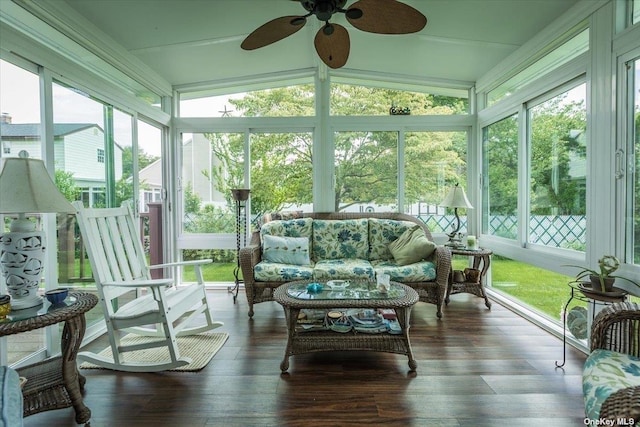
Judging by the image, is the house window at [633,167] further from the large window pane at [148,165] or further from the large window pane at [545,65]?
the large window pane at [148,165]

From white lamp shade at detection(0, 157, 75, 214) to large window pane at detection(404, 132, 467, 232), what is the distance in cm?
368

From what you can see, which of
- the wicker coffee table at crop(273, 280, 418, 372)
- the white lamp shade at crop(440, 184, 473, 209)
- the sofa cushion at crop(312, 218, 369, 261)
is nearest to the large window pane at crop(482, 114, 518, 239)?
the white lamp shade at crop(440, 184, 473, 209)

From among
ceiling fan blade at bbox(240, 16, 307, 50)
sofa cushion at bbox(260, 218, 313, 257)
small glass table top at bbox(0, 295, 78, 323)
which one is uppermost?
ceiling fan blade at bbox(240, 16, 307, 50)

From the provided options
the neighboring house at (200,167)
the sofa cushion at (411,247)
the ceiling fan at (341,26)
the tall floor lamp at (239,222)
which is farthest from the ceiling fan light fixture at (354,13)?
the neighboring house at (200,167)

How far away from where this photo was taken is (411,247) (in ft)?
11.2

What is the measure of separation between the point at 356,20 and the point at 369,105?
2567mm

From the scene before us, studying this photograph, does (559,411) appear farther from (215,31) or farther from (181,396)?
(215,31)

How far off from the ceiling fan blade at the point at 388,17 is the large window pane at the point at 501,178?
233 centimetres

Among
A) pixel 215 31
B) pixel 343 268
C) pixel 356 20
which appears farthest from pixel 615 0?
pixel 215 31

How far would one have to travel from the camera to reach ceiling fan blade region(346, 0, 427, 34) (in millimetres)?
1670

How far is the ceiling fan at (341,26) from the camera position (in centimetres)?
170

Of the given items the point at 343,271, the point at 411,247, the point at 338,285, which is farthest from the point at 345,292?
the point at 411,247

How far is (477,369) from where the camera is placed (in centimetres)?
218

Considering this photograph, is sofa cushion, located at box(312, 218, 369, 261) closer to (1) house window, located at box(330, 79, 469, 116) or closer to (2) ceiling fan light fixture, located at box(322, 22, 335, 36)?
(1) house window, located at box(330, 79, 469, 116)
